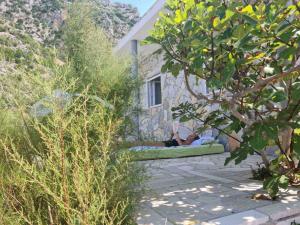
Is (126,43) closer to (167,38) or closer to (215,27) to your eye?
(167,38)

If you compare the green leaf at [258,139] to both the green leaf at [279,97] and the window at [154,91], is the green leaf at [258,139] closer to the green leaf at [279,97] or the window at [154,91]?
the green leaf at [279,97]

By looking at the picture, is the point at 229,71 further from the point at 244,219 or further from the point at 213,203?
the point at 213,203

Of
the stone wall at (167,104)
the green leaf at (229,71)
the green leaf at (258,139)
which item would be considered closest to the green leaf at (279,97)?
the green leaf at (258,139)

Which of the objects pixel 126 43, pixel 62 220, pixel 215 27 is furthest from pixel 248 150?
pixel 126 43

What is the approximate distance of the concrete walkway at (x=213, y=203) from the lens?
2871 mm

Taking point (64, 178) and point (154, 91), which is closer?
point (64, 178)

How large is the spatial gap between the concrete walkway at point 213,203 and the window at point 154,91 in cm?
941

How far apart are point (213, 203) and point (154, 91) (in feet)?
36.8

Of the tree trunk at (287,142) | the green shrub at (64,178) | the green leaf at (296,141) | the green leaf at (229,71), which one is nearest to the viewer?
the green shrub at (64,178)

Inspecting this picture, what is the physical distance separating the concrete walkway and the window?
9.41m

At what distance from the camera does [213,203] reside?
3365mm

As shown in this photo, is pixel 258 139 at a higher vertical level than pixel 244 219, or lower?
higher

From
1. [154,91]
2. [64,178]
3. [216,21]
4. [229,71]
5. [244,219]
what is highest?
[154,91]

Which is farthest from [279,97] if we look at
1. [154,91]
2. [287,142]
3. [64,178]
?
[154,91]
